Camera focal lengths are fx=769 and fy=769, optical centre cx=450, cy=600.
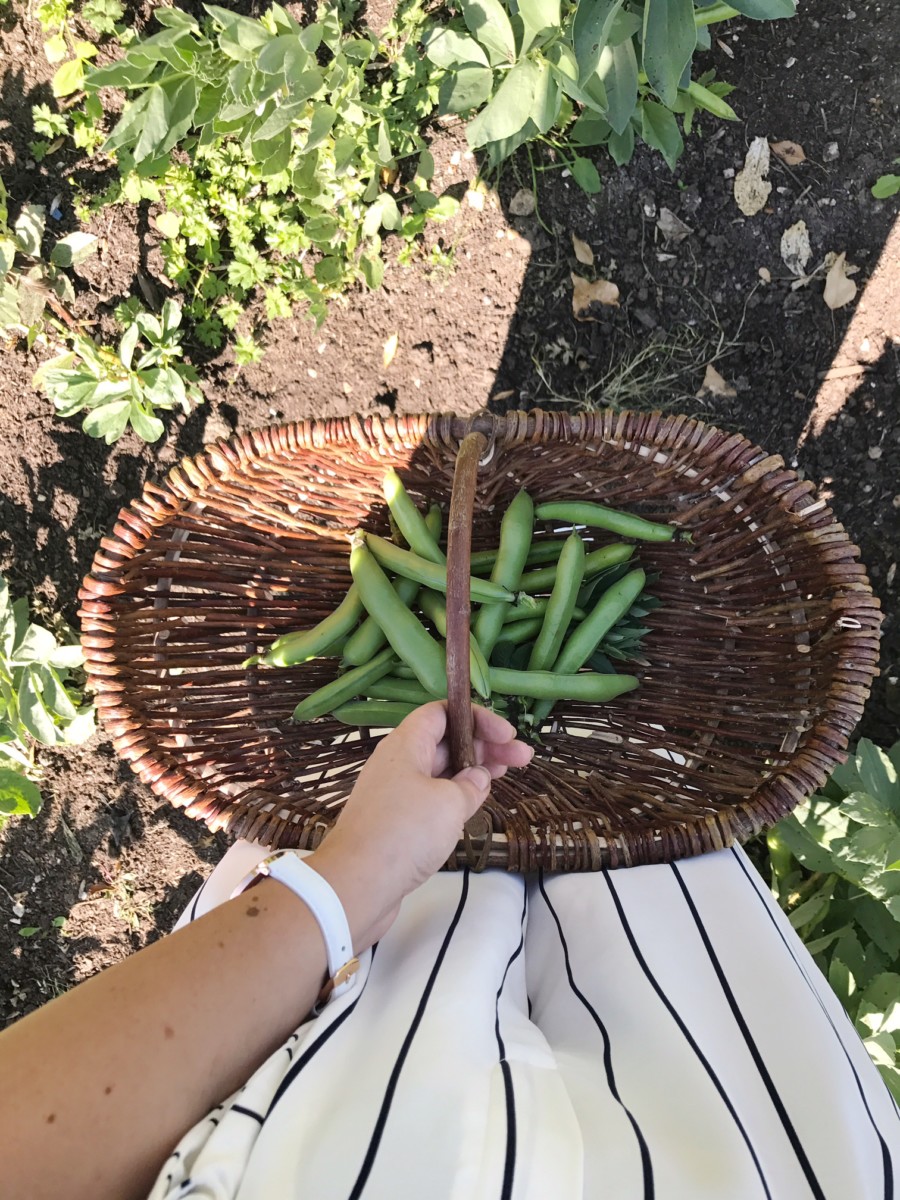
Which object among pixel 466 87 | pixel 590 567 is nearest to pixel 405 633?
pixel 590 567

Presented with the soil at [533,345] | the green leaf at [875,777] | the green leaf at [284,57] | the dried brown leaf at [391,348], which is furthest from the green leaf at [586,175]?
→ the green leaf at [875,777]

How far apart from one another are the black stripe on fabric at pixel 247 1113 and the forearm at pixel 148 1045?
0.05 metres

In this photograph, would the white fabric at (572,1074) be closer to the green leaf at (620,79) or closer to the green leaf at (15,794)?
the green leaf at (15,794)

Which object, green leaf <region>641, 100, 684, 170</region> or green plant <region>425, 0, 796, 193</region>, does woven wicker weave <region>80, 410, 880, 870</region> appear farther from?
green leaf <region>641, 100, 684, 170</region>

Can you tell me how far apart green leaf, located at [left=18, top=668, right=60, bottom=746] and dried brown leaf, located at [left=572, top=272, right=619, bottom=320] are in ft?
6.44

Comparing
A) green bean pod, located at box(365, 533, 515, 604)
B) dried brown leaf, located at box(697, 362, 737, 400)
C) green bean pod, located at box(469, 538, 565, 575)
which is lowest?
green bean pod, located at box(365, 533, 515, 604)

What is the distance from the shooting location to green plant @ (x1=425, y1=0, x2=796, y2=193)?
1.16 metres

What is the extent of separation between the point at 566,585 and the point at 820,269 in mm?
1417

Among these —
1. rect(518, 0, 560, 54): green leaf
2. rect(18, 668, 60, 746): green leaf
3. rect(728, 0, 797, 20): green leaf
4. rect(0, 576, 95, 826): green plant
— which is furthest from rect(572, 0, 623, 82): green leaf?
rect(18, 668, 60, 746): green leaf

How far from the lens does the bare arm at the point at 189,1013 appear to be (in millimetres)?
815

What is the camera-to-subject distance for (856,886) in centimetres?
209

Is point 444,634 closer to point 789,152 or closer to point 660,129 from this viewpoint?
point 660,129

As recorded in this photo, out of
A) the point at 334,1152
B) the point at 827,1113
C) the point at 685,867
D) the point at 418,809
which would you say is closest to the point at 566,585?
the point at 685,867

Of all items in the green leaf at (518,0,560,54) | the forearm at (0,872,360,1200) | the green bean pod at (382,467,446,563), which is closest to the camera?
the forearm at (0,872,360,1200)
